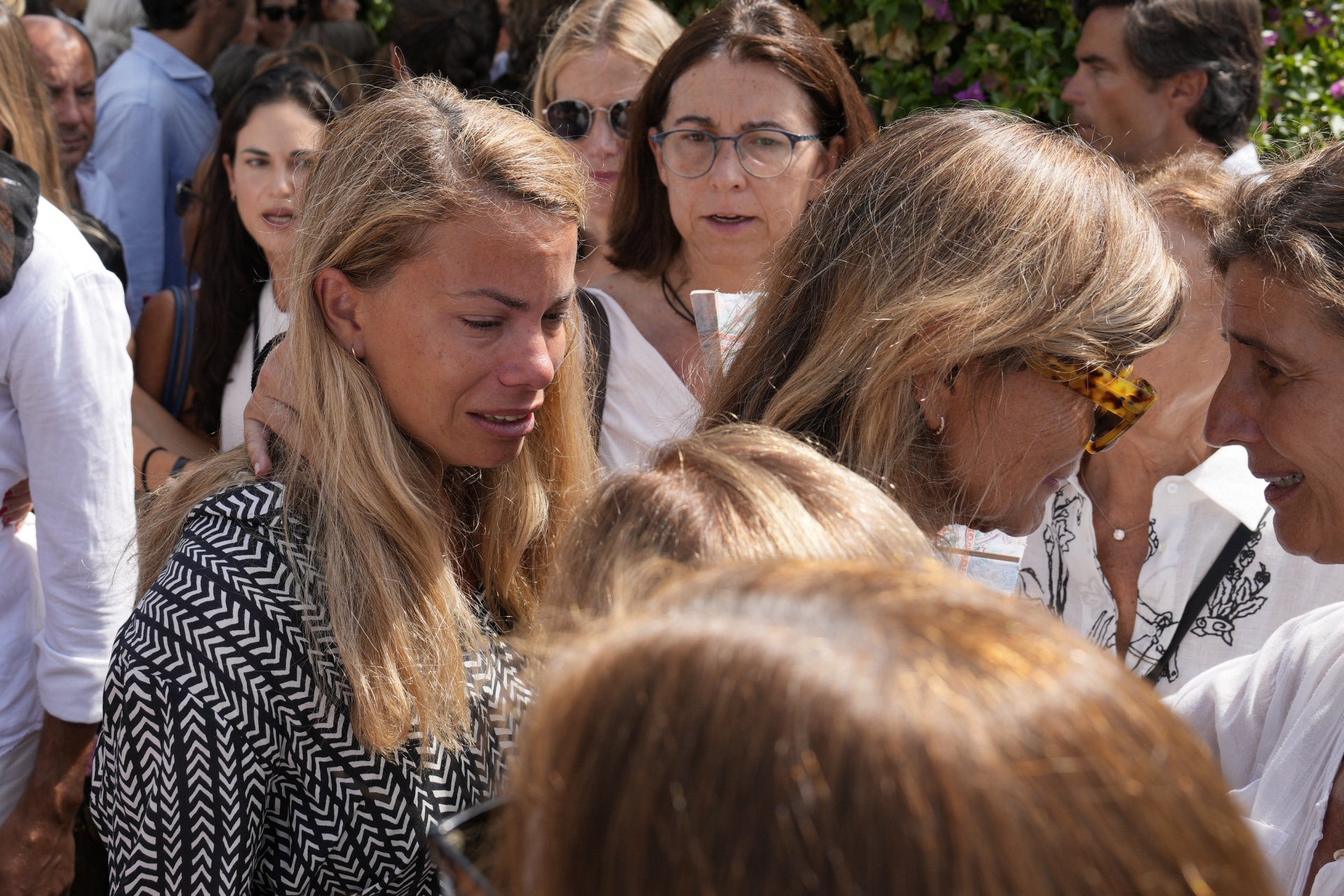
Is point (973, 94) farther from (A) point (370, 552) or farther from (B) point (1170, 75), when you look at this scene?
(A) point (370, 552)

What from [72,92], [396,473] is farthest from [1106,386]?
[72,92]

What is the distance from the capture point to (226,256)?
366 centimetres

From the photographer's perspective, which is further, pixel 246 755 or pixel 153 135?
pixel 153 135

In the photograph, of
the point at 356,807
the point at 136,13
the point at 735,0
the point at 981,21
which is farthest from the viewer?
the point at 136,13

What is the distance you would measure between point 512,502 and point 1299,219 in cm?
131

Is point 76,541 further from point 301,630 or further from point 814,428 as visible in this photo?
point 814,428

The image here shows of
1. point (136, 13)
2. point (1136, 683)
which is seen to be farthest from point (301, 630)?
point (136, 13)

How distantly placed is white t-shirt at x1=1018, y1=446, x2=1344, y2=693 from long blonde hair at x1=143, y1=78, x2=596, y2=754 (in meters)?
1.38

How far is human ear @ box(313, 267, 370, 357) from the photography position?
177 cm

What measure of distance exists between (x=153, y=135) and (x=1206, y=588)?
14.5 ft

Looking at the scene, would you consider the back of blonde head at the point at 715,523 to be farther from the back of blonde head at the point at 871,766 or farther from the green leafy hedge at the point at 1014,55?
the green leafy hedge at the point at 1014,55

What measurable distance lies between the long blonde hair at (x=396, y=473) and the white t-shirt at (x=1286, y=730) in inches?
44.1

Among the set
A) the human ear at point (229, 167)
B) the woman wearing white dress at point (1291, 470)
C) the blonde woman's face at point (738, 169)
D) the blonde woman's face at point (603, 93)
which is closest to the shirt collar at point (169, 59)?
the human ear at point (229, 167)

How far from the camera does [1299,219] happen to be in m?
1.70
